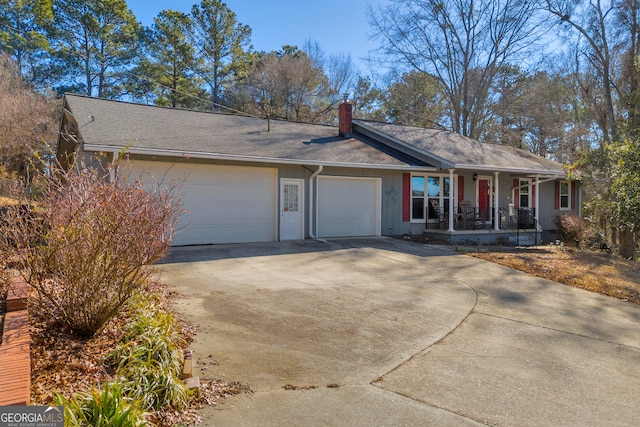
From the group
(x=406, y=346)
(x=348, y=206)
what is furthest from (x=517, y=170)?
(x=406, y=346)

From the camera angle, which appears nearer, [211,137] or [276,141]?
[211,137]

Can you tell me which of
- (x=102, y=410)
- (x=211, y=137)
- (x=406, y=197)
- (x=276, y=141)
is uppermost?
(x=276, y=141)

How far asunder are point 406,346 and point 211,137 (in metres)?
9.34

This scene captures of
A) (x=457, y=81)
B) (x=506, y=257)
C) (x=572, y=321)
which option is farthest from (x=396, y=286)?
(x=457, y=81)

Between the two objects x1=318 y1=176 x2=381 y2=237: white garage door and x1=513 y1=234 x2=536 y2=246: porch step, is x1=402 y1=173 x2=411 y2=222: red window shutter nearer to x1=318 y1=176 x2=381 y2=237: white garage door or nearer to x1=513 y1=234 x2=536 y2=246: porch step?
x1=318 y1=176 x2=381 y2=237: white garage door

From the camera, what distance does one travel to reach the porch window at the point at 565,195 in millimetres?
19031

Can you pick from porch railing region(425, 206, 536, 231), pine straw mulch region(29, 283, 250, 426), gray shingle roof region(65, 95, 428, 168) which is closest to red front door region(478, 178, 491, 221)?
porch railing region(425, 206, 536, 231)

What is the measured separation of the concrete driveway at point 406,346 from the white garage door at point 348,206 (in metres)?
4.63

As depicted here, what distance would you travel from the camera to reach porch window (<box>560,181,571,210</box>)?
62.4 ft

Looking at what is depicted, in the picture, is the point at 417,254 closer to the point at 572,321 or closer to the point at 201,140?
the point at 572,321

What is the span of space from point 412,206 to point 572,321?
29.2 feet

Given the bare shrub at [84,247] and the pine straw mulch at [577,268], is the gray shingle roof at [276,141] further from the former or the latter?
the bare shrub at [84,247]

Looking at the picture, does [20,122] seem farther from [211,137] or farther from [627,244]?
[627,244]

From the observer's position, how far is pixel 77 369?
334cm
